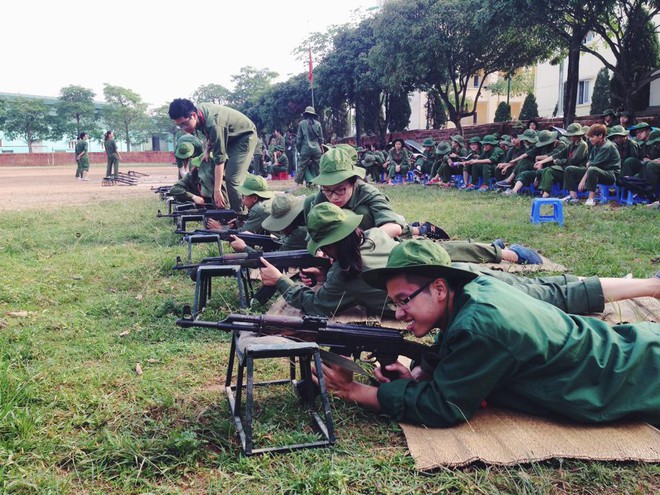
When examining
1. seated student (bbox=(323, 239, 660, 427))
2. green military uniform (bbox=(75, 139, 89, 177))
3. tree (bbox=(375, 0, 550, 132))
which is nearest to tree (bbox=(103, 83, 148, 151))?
green military uniform (bbox=(75, 139, 89, 177))

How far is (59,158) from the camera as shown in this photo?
49.2 meters

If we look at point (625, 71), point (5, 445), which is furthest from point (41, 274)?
point (625, 71)

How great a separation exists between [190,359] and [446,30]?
19.5 meters

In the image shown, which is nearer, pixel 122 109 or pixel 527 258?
pixel 527 258

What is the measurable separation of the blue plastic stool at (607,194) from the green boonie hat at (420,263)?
30.2 ft

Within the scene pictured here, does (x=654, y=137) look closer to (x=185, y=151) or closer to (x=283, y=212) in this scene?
(x=283, y=212)

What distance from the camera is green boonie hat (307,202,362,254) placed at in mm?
3820

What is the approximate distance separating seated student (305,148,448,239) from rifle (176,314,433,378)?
2.29 meters

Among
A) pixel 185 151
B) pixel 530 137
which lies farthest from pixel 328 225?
pixel 530 137

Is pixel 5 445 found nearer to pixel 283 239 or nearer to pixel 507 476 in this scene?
pixel 507 476

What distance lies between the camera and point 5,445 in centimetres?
264

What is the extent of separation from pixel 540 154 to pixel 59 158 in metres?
46.2

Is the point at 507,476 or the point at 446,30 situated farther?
the point at 446,30

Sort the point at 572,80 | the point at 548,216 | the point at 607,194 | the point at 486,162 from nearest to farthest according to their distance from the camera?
the point at 548,216, the point at 607,194, the point at 486,162, the point at 572,80
